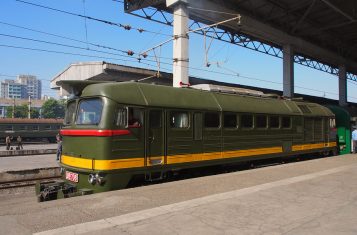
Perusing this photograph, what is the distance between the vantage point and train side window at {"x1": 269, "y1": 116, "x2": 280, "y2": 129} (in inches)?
566

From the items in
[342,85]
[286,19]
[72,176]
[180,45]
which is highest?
[286,19]

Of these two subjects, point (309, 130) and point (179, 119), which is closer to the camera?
point (179, 119)

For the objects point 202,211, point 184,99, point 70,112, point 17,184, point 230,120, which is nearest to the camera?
point 202,211

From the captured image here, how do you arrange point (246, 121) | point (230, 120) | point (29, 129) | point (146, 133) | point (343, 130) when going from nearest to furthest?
point (146, 133) < point (230, 120) < point (246, 121) < point (343, 130) < point (29, 129)

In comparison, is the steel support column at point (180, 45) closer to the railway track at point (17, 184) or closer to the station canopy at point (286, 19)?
the station canopy at point (286, 19)

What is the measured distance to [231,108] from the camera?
12477 mm

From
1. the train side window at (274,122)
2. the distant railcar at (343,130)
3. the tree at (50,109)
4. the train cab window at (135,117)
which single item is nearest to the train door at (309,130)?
the train side window at (274,122)

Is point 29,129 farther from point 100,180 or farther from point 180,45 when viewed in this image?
point 100,180

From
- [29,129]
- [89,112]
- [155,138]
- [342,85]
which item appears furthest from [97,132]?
[342,85]

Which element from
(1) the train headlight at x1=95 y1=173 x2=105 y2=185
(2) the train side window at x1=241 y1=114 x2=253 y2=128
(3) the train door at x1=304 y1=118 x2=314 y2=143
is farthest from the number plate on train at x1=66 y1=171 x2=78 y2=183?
(3) the train door at x1=304 y1=118 x2=314 y2=143

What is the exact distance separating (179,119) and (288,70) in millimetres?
29206

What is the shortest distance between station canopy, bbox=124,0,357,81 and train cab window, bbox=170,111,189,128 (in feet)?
45.5

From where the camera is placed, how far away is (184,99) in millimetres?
11016

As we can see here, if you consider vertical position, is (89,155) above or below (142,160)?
above
